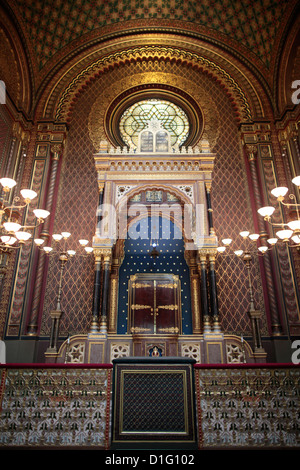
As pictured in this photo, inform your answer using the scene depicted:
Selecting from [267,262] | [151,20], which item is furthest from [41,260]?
[151,20]

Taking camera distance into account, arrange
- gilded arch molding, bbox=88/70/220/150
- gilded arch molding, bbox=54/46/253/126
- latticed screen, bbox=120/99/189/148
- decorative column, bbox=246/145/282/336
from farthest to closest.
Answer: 1. latticed screen, bbox=120/99/189/148
2. gilded arch molding, bbox=54/46/253/126
3. gilded arch molding, bbox=88/70/220/150
4. decorative column, bbox=246/145/282/336

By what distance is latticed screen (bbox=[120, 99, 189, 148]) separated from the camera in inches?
499

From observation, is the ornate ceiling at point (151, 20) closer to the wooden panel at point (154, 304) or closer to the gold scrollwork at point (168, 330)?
the wooden panel at point (154, 304)

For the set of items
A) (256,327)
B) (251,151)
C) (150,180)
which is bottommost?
(256,327)

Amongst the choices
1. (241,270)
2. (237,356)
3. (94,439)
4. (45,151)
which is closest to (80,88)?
(45,151)

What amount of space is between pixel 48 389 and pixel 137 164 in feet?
24.1

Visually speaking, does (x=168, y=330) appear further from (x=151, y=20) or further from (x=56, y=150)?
(x=151, y=20)

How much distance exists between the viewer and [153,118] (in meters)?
13.0

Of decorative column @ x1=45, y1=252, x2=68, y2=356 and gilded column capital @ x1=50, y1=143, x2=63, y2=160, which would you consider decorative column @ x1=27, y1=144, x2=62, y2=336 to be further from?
decorative column @ x1=45, y1=252, x2=68, y2=356

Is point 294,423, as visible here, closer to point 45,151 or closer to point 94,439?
point 94,439

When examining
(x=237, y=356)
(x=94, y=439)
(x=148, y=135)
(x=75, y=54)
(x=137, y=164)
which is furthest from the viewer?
(x=75, y=54)

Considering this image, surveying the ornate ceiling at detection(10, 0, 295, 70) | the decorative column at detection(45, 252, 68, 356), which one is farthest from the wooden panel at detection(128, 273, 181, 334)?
the ornate ceiling at detection(10, 0, 295, 70)

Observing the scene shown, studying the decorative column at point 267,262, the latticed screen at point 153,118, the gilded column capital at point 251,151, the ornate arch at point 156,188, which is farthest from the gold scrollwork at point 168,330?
the latticed screen at point 153,118

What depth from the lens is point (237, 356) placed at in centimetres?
898
